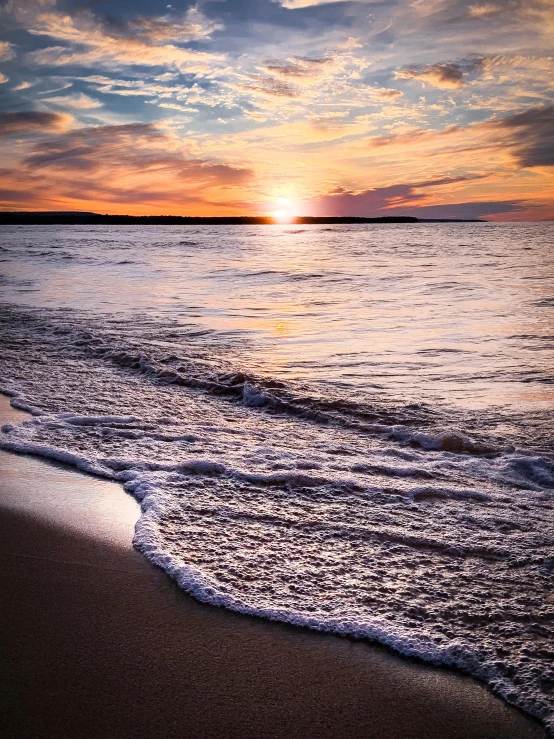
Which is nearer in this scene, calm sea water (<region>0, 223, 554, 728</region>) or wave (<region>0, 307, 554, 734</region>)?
wave (<region>0, 307, 554, 734</region>)

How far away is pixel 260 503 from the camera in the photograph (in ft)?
12.6

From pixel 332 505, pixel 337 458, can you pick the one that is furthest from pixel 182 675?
pixel 337 458

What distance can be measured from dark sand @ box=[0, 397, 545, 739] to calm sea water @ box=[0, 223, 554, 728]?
13 cm

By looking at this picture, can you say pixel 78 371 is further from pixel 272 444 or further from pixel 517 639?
pixel 517 639

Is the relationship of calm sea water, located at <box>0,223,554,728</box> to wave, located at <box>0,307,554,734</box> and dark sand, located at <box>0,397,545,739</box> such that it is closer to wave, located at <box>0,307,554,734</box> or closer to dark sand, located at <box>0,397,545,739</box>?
wave, located at <box>0,307,554,734</box>

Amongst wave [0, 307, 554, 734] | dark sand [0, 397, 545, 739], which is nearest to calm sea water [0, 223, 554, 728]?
wave [0, 307, 554, 734]

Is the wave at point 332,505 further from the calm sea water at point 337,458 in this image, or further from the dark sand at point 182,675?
the dark sand at point 182,675

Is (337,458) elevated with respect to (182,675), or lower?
elevated

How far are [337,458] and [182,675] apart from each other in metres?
2.69

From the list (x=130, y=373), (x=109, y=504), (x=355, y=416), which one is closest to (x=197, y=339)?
(x=130, y=373)

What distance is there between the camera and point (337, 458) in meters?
4.72

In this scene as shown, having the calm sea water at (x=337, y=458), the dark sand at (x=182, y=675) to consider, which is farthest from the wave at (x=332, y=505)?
the dark sand at (x=182, y=675)

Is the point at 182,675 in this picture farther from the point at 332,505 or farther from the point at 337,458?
the point at 337,458

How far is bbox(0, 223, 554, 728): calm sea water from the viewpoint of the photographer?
8.84 ft
